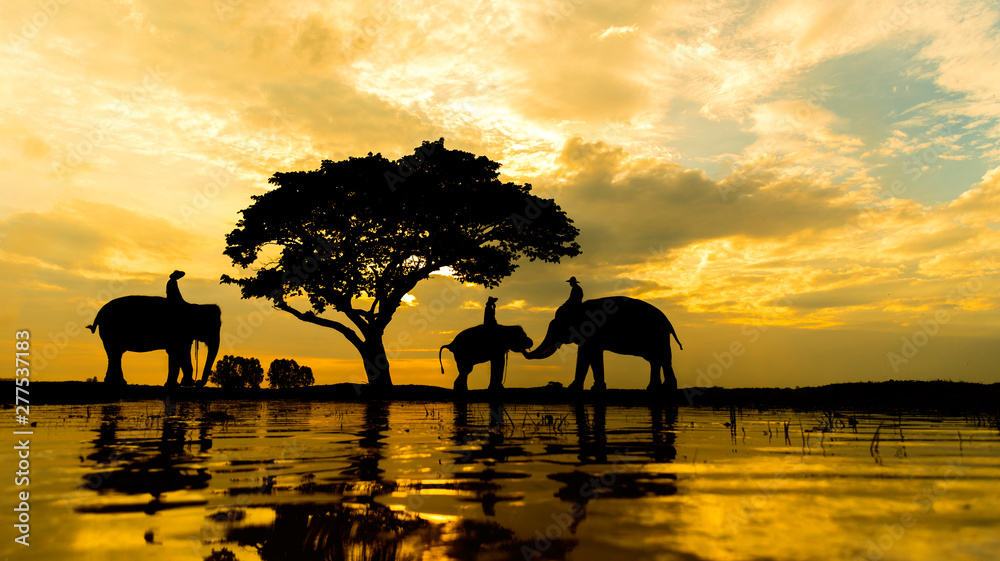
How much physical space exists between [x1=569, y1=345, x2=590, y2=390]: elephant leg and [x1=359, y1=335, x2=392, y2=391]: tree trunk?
1081cm

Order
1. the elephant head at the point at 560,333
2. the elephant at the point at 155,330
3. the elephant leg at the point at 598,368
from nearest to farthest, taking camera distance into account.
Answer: the elephant leg at the point at 598,368 < the elephant head at the point at 560,333 < the elephant at the point at 155,330

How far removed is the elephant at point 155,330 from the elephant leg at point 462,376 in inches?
305

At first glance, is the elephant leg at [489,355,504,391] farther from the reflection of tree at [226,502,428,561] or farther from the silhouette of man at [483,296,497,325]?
the reflection of tree at [226,502,428,561]

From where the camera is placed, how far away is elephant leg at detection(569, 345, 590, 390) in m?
17.1

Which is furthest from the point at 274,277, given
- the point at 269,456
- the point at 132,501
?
the point at 132,501

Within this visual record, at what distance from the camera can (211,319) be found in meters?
19.8

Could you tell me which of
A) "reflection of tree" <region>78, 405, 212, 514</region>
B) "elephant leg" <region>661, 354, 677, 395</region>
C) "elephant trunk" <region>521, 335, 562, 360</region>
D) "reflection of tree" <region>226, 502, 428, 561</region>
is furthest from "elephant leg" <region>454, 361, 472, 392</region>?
"reflection of tree" <region>226, 502, 428, 561</region>

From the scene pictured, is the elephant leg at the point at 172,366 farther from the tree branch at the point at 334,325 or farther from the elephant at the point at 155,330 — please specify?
the tree branch at the point at 334,325

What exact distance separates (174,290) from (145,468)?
15.8 meters

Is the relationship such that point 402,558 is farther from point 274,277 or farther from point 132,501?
point 274,277

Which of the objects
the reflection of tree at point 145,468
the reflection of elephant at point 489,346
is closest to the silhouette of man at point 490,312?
the reflection of elephant at point 489,346

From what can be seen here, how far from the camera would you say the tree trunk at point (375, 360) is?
2592 centimetres

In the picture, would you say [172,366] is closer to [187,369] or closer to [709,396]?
[187,369]

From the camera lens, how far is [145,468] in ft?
13.5
